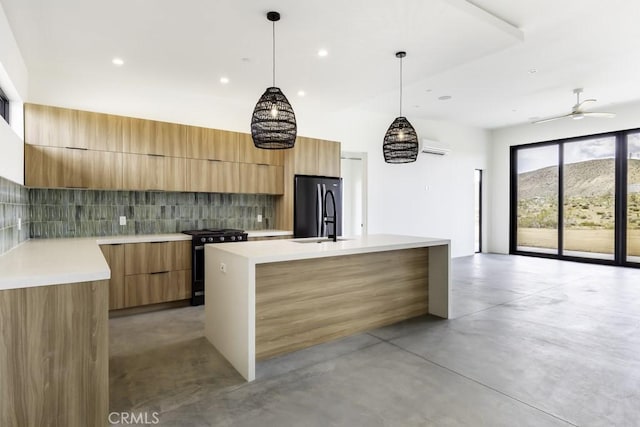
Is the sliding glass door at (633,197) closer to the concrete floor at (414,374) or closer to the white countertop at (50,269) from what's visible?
Result: the concrete floor at (414,374)

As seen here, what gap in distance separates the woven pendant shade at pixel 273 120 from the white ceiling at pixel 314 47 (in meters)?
0.70

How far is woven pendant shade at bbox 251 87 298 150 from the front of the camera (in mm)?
3039

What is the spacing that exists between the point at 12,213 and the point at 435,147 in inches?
283

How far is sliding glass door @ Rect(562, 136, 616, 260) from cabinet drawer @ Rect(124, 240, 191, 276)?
7937mm

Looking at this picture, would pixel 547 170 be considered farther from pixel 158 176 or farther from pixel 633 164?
pixel 158 176

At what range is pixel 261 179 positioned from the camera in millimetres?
5363

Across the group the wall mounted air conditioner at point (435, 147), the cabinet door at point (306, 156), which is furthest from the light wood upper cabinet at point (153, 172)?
the wall mounted air conditioner at point (435, 147)

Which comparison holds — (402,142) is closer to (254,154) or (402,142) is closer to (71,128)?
(254,154)

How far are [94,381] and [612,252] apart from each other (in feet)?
29.4

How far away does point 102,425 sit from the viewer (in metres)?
1.78

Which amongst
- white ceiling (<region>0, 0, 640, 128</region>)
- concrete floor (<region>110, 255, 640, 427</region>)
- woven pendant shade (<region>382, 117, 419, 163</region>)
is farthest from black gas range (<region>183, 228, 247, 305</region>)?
woven pendant shade (<region>382, 117, 419, 163</region>)

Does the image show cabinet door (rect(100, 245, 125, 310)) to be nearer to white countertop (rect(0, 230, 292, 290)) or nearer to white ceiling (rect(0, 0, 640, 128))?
white countertop (rect(0, 230, 292, 290))

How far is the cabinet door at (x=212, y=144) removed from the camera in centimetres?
479

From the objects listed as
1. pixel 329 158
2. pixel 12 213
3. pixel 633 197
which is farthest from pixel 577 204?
pixel 12 213
